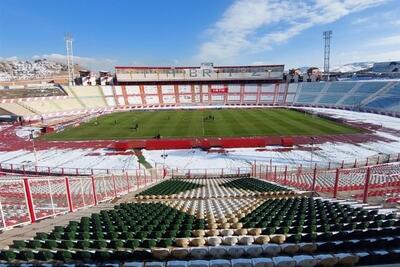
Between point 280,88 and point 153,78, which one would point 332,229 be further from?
point 153,78

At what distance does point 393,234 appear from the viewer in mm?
6316

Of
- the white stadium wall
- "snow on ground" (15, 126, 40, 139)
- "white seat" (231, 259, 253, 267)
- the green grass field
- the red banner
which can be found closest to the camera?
"white seat" (231, 259, 253, 267)

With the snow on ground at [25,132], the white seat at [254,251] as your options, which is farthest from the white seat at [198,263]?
the snow on ground at [25,132]

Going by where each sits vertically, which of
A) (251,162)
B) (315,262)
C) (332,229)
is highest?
(315,262)

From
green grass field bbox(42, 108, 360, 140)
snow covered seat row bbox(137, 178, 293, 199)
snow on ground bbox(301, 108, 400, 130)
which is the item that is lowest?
snow on ground bbox(301, 108, 400, 130)

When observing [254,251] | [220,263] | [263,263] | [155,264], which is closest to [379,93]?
[254,251]

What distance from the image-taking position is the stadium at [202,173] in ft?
19.4

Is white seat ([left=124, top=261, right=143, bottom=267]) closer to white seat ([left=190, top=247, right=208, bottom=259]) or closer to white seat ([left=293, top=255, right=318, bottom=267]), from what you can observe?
white seat ([left=190, top=247, right=208, bottom=259])

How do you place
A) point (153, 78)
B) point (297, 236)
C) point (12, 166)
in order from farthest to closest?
point (153, 78) < point (12, 166) < point (297, 236)

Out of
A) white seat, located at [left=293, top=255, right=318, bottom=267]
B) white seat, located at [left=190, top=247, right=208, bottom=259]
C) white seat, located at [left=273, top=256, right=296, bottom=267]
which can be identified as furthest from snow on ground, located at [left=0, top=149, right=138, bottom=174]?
white seat, located at [left=293, top=255, right=318, bottom=267]

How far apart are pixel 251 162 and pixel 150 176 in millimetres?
10855

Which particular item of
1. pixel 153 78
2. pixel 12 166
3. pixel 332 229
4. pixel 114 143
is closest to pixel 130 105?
pixel 153 78

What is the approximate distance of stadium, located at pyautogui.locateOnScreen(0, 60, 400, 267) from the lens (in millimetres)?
5918

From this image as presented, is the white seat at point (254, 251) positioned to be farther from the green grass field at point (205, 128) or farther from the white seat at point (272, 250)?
the green grass field at point (205, 128)
